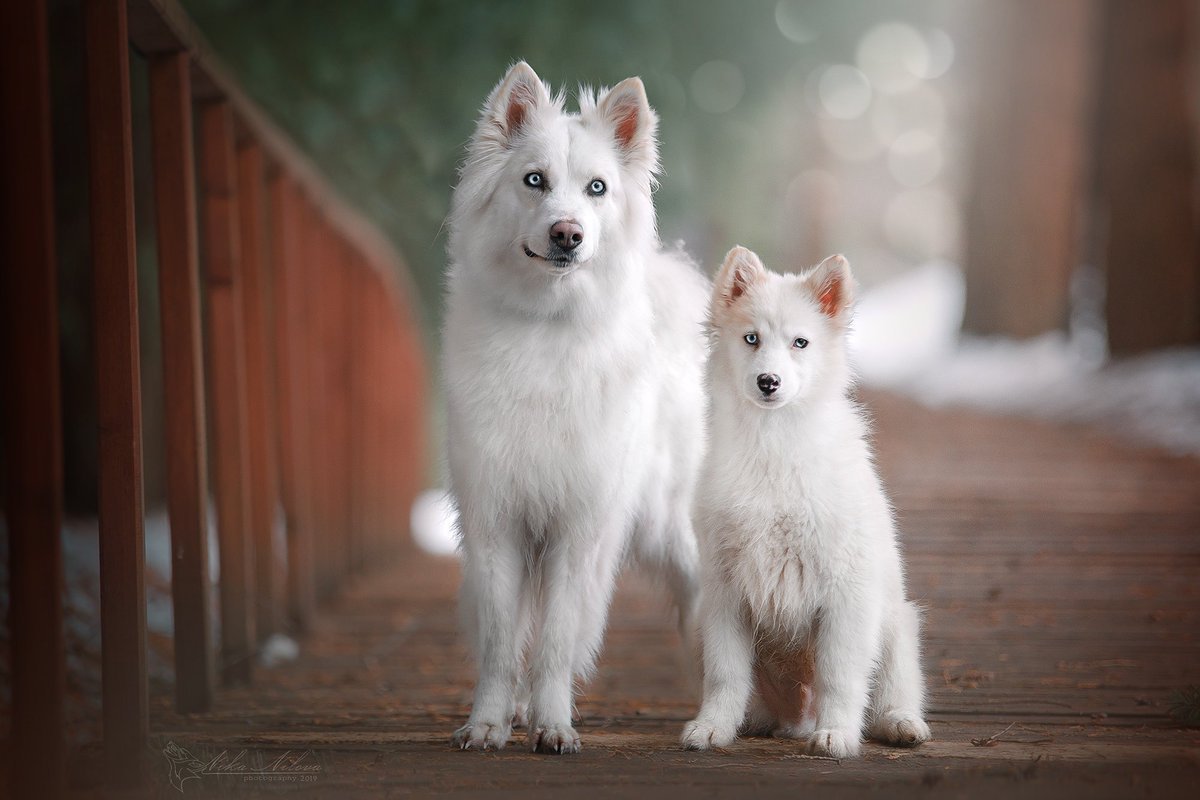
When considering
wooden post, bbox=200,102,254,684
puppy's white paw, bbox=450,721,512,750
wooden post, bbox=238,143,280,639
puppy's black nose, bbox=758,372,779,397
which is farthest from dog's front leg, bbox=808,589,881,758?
wooden post, bbox=238,143,280,639

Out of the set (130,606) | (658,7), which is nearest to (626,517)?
(130,606)

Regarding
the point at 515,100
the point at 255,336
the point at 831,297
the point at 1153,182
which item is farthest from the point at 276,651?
the point at 1153,182

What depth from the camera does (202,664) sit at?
11.9ft

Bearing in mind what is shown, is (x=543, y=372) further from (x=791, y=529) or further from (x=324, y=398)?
(x=324, y=398)

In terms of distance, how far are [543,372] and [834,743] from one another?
3.68ft

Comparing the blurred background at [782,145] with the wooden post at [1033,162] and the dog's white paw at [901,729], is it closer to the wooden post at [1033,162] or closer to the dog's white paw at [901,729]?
the wooden post at [1033,162]

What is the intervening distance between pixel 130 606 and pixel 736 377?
149 centimetres

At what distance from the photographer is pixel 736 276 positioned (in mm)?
2824

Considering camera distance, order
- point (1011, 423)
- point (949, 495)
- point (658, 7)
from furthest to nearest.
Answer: point (1011, 423), point (658, 7), point (949, 495)

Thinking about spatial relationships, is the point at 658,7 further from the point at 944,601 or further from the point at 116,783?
the point at 116,783

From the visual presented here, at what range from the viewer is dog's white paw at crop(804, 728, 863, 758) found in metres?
2.50

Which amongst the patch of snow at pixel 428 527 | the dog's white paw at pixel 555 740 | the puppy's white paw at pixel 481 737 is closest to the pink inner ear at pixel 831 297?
the dog's white paw at pixel 555 740

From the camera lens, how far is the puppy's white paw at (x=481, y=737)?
2.71 m

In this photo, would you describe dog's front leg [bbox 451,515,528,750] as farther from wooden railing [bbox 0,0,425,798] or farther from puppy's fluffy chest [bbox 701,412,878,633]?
wooden railing [bbox 0,0,425,798]
